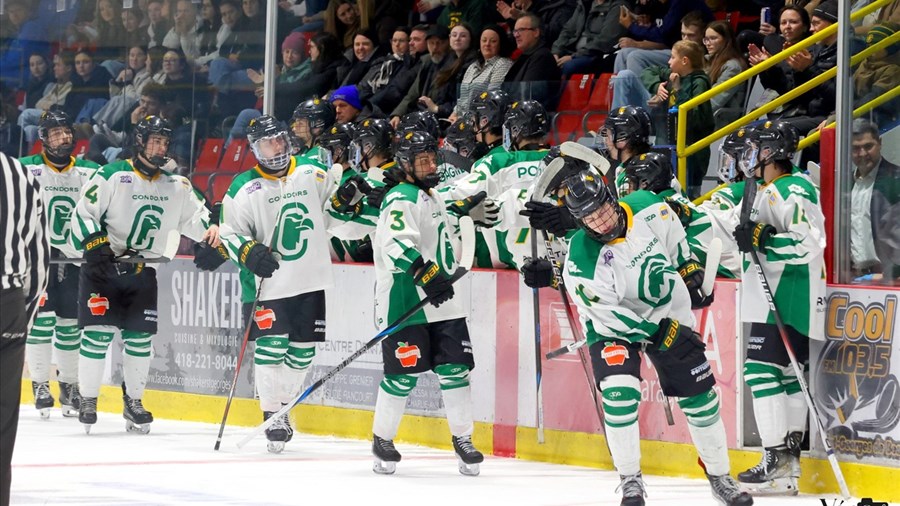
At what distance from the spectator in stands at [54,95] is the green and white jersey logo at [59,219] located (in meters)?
1.96

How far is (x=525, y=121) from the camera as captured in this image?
291 inches

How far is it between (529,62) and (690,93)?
1.25 metres

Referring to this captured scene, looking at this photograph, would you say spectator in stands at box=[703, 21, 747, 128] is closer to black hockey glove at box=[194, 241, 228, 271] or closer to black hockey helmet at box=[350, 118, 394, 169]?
black hockey helmet at box=[350, 118, 394, 169]

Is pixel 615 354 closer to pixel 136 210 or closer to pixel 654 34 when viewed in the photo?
pixel 136 210

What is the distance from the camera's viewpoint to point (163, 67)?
9648 mm

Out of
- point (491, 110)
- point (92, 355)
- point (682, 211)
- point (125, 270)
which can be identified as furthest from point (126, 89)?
point (682, 211)

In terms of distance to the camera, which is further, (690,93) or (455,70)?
(455,70)

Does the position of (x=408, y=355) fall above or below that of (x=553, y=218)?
below

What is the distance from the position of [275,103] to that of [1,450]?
16.8ft

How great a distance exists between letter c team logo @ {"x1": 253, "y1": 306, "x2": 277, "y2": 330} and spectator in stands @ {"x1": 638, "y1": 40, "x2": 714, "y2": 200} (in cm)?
209

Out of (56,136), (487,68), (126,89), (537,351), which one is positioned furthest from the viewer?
(126,89)

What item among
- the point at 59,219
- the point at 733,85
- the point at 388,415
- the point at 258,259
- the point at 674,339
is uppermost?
the point at 733,85

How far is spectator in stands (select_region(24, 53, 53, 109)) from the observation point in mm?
10727

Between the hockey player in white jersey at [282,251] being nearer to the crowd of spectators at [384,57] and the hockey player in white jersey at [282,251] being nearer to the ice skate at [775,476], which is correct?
the crowd of spectators at [384,57]
